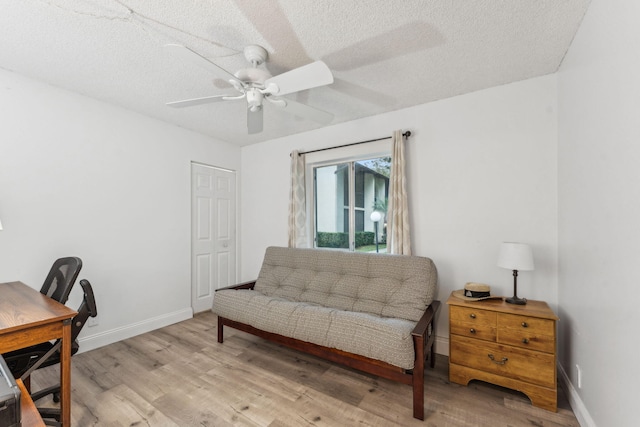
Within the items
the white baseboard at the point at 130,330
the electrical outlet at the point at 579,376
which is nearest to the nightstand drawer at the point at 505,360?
the electrical outlet at the point at 579,376

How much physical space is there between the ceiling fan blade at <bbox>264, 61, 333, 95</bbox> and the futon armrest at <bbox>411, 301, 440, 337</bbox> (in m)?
1.68

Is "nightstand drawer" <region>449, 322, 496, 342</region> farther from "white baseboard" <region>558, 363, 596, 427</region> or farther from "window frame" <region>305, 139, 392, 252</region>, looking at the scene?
"window frame" <region>305, 139, 392, 252</region>

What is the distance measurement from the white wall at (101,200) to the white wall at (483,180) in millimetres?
2427

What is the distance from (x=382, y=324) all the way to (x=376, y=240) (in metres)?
1.40

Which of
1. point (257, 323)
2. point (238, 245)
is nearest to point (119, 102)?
point (238, 245)

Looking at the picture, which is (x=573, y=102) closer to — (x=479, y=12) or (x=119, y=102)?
(x=479, y=12)

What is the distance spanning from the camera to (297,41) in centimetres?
181

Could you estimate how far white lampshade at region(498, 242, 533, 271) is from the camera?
6.63 ft

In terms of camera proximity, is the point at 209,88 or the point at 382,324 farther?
the point at 209,88

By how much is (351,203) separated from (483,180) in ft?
4.68

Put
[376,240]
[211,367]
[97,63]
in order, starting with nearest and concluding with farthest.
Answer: [97,63]
[211,367]
[376,240]

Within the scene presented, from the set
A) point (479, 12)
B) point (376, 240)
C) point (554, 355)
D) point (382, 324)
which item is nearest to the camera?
point (479, 12)

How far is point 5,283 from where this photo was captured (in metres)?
2.12

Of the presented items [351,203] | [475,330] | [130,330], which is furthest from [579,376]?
[130,330]
